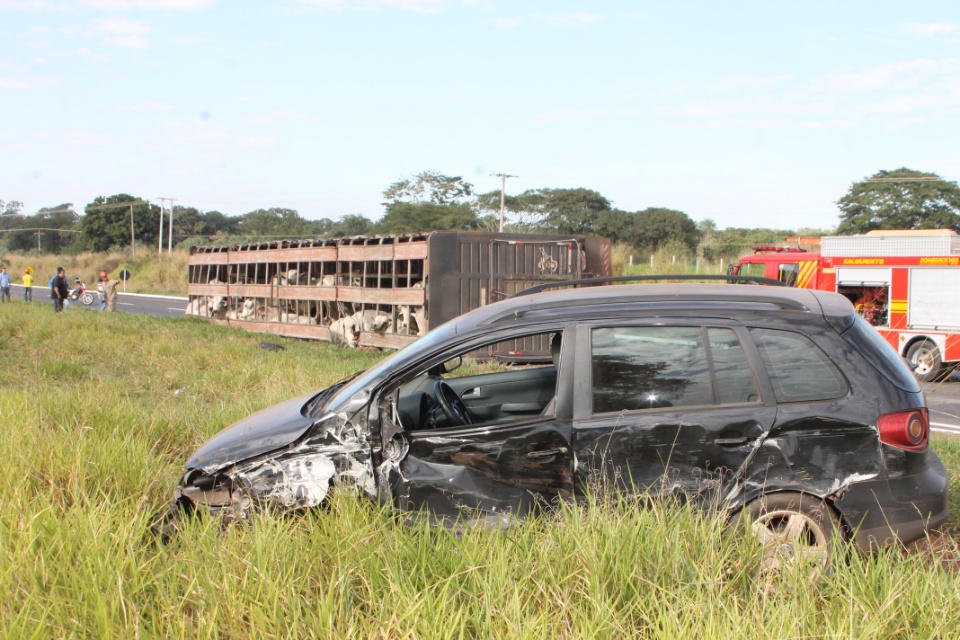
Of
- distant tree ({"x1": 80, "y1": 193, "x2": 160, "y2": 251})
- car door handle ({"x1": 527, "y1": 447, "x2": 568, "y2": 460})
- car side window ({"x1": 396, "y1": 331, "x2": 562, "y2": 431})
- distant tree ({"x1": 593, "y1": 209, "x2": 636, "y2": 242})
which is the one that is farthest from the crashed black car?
distant tree ({"x1": 80, "y1": 193, "x2": 160, "y2": 251})

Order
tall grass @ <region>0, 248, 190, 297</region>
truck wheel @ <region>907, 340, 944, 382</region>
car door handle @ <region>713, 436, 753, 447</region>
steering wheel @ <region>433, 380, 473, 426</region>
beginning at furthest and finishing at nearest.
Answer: tall grass @ <region>0, 248, 190, 297</region> → truck wheel @ <region>907, 340, 944, 382</region> → steering wheel @ <region>433, 380, 473, 426</region> → car door handle @ <region>713, 436, 753, 447</region>

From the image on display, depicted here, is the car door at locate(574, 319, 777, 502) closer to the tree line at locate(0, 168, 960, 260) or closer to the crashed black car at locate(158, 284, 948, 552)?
the crashed black car at locate(158, 284, 948, 552)

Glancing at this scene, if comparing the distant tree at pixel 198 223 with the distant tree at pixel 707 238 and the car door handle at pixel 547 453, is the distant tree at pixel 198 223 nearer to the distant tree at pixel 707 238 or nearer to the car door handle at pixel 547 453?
the distant tree at pixel 707 238

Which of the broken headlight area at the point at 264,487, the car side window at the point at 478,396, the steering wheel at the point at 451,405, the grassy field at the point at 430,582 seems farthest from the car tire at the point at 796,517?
the broken headlight area at the point at 264,487

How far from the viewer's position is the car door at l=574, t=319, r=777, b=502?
13.7 feet

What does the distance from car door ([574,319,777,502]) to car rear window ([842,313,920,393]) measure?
0.57 meters

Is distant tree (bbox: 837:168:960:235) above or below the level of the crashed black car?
above

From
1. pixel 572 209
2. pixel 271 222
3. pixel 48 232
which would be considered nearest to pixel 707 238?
pixel 572 209

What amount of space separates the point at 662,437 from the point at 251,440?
2202mm

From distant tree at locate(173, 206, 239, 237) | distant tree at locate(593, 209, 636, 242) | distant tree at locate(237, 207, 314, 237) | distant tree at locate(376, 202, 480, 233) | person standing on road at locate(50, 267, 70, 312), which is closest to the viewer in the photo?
person standing on road at locate(50, 267, 70, 312)

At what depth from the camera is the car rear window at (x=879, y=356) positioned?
4293 mm

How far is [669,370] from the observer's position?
4375mm

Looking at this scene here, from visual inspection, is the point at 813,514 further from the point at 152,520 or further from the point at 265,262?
the point at 265,262

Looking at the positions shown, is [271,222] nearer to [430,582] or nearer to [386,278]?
[386,278]
